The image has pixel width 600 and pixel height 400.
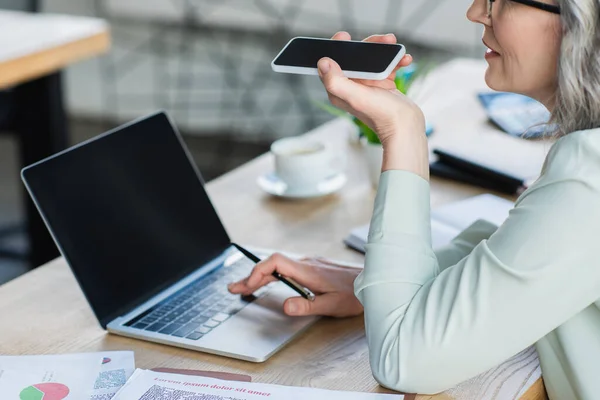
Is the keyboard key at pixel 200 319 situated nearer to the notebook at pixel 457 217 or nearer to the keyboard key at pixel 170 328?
the keyboard key at pixel 170 328

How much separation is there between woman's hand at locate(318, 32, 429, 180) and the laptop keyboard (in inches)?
Result: 12.0

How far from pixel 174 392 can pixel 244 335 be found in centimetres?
17

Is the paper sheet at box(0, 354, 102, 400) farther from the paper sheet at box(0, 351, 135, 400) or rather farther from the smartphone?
the smartphone

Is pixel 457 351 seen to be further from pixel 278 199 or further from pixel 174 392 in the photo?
pixel 278 199

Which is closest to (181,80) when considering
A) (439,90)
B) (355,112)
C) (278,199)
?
(439,90)

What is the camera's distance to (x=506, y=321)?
91cm

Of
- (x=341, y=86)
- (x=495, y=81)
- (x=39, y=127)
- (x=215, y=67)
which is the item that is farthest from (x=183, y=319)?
(x=215, y=67)

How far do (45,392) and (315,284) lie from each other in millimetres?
376

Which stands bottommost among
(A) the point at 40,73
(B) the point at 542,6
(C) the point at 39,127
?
(C) the point at 39,127

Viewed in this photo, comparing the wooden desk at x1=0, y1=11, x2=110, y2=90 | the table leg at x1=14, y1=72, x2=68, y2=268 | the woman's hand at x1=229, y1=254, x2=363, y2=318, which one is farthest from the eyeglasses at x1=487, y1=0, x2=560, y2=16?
the table leg at x1=14, y1=72, x2=68, y2=268

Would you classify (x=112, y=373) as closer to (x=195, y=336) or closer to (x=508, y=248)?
(x=195, y=336)

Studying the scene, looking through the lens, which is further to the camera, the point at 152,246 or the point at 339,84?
the point at 152,246

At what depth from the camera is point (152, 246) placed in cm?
124

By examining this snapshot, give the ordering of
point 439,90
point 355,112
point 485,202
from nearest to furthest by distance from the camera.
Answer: point 355,112
point 485,202
point 439,90
